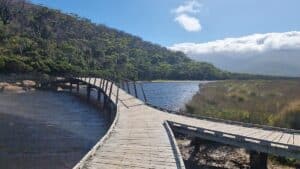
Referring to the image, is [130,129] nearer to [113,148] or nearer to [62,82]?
[113,148]

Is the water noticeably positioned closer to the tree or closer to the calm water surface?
the calm water surface

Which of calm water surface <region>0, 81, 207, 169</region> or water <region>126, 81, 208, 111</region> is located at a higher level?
water <region>126, 81, 208, 111</region>

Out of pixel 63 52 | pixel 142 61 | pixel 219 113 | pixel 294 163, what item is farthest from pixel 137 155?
pixel 142 61

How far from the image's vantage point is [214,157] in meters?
24.2

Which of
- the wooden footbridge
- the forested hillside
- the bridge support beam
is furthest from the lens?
the forested hillside

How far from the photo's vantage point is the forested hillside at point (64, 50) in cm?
8930

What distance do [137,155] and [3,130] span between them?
1698 cm

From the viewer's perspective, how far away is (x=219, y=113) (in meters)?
31.8

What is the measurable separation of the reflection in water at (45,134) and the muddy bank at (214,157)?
6.52 metres

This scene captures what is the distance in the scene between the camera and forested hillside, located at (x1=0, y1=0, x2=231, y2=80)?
8930cm

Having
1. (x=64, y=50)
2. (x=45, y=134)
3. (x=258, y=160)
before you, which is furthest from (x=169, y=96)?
(x=258, y=160)

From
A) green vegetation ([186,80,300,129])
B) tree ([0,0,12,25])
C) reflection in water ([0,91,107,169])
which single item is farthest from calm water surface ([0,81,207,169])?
tree ([0,0,12,25])

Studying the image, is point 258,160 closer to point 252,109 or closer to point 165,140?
point 165,140

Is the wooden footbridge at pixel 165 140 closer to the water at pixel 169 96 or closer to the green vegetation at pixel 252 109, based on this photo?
the green vegetation at pixel 252 109
